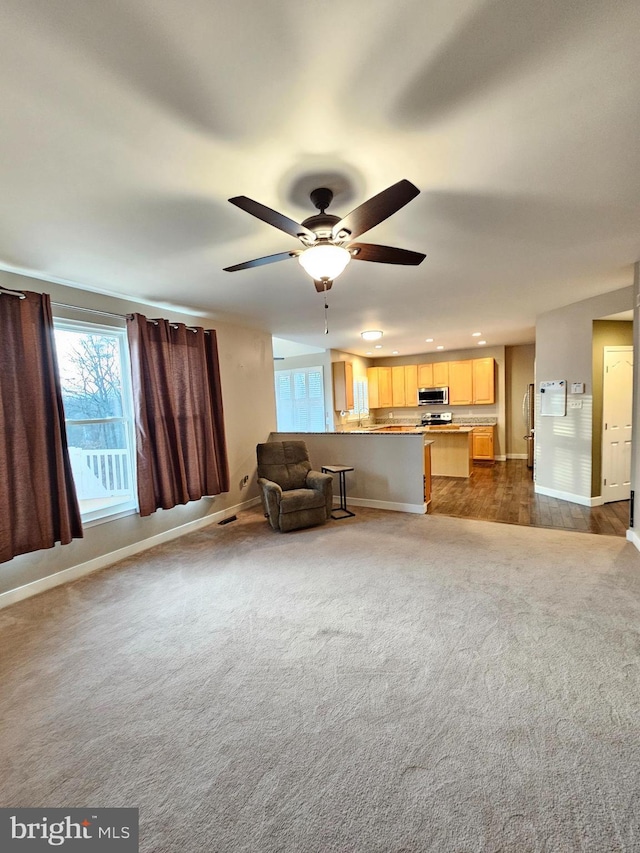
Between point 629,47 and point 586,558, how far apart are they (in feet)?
11.1

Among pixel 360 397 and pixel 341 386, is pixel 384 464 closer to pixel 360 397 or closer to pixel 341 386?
pixel 341 386

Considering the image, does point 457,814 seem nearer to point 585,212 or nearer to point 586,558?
point 586,558

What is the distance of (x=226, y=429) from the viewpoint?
4.99 m

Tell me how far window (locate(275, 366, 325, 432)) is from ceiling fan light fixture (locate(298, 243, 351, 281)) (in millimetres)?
5920

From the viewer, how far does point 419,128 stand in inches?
60.6

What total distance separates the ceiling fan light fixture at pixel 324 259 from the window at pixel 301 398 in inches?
233

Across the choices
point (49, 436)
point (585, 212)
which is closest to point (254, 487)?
point (49, 436)

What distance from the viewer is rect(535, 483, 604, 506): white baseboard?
468 cm

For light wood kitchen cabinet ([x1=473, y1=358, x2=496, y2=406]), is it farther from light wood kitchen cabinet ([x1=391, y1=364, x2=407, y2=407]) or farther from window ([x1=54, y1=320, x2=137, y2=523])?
window ([x1=54, y1=320, x2=137, y2=523])

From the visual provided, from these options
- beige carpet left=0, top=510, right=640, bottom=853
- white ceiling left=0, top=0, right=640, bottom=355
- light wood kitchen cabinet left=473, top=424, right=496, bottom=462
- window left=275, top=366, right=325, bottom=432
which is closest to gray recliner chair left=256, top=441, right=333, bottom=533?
beige carpet left=0, top=510, right=640, bottom=853

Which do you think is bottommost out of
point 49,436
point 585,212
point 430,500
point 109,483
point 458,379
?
point 430,500

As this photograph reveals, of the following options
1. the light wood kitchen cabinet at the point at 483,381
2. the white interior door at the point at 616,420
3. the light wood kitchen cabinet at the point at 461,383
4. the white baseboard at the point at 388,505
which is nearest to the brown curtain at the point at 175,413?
the white baseboard at the point at 388,505

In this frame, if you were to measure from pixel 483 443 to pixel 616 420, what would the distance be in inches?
131

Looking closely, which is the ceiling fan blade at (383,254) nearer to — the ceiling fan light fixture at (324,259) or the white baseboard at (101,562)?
the ceiling fan light fixture at (324,259)
